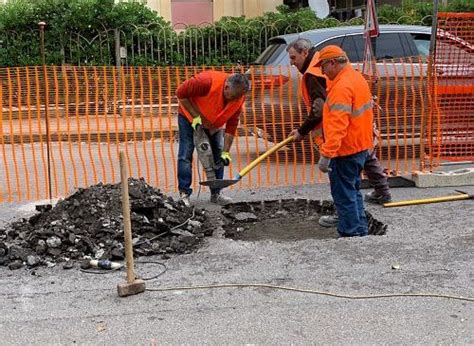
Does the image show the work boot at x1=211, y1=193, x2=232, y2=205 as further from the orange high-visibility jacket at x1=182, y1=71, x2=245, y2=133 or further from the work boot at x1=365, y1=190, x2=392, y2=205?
the work boot at x1=365, y1=190, x2=392, y2=205

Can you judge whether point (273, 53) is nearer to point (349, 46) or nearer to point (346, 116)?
point (349, 46)

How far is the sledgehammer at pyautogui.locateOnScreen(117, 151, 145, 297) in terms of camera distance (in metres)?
4.46

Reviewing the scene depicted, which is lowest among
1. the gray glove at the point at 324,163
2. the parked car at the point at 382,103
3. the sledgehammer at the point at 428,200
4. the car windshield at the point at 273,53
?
the sledgehammer at the point at 428,200

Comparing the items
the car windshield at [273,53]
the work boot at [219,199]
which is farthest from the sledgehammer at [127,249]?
the car windshield at [273,53]

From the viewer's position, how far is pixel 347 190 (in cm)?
586

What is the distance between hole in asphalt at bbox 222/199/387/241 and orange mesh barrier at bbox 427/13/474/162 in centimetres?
193

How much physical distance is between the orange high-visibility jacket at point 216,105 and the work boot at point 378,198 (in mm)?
1739

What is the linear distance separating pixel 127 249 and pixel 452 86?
5.13 m

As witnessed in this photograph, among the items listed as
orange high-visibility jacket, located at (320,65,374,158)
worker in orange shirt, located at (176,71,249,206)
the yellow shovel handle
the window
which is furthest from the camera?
the window

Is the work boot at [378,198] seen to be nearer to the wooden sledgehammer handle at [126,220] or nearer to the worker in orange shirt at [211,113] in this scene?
the worker in orange shirt at [211,113]

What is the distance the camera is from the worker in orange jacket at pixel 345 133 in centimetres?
554

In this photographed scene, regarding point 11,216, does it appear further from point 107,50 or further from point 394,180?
point 107,50

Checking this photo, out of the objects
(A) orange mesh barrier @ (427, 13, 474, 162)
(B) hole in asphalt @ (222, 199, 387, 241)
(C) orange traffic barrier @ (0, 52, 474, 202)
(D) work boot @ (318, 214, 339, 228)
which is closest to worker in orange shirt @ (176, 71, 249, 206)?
(B) hole in asphalt @ (222, 199, 387, 241)

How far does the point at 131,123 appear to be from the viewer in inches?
358
